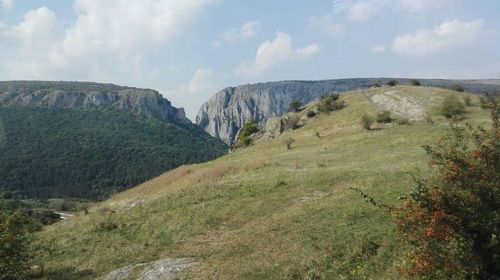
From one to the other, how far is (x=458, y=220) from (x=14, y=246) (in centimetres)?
1578

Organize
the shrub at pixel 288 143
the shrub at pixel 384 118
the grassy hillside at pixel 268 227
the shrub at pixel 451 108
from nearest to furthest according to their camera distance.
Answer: the grassy hillside at pixel 268 227, the shrub at pixel 451 108, the shrub at pixel 384 118, the shrub at pixel 288 143

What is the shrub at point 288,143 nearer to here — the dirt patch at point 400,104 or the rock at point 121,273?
the dirt patch at point 400,104

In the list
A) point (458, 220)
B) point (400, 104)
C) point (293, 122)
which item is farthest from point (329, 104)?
point (458, 220)

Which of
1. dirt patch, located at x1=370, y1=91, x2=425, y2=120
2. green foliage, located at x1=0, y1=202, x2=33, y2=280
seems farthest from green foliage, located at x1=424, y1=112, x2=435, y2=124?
green foliage, located at x1=0, y1=202, x2=33, y2=280

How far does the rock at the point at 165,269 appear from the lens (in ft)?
56.4

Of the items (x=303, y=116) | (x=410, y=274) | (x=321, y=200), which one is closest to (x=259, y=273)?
(x=410, y=274)

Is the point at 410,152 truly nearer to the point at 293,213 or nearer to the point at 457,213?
the point at 293,213

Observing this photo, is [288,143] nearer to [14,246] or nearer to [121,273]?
[121,273]

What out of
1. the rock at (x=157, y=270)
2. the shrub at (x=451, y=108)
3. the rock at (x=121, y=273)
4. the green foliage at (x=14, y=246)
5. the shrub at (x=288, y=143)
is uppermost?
the shrub at (x=451, y=108)

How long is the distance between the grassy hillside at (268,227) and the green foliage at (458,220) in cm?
227

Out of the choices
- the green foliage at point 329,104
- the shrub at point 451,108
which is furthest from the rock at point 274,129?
the shrub at point 451,108

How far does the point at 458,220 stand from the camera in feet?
36.1

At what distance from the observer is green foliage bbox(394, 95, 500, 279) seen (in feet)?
35.6

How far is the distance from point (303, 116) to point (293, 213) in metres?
56.0
